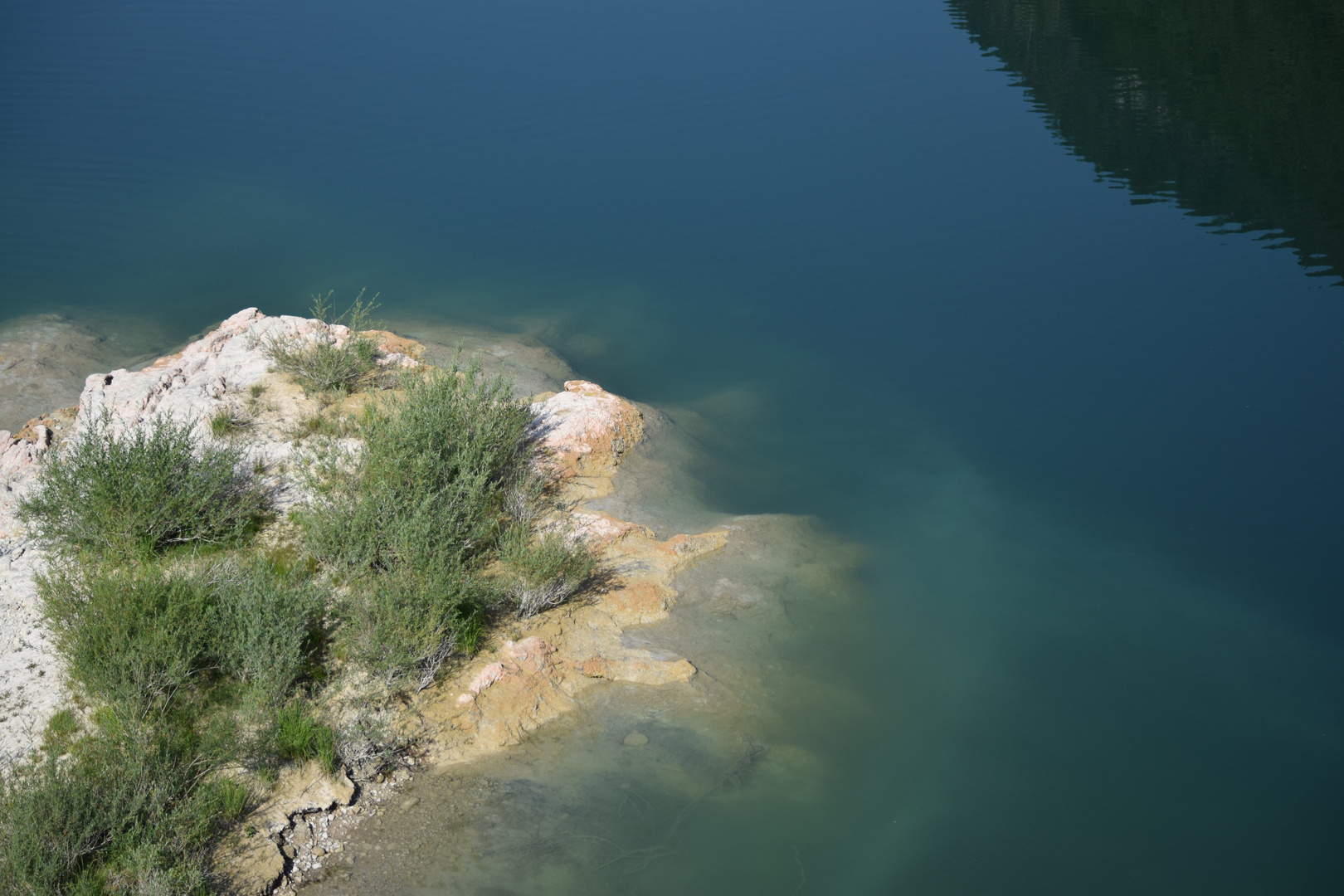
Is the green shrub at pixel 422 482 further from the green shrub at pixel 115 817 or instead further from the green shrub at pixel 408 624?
the green shrub at pixel 115 817

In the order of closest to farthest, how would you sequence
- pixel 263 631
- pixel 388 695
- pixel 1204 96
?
1. pixel 263 631
2. pixel 388 695
3. pixel 1204 96

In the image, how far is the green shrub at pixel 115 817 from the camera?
484cm

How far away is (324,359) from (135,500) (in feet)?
7.78

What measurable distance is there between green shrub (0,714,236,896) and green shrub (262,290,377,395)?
3791 mm

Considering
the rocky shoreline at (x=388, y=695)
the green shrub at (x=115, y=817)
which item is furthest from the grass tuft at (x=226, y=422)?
the green shrub at (x=115, y=817)

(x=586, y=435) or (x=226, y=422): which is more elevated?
(x=226, y=422)

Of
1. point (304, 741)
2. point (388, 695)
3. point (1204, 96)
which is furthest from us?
point (1204, 96)

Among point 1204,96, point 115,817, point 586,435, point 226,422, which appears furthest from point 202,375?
point 1204,96

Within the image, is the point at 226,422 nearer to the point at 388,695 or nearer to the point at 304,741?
the point at 388,695

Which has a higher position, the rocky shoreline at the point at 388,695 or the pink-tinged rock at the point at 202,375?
the pink-tinged rock at the point at 202,375

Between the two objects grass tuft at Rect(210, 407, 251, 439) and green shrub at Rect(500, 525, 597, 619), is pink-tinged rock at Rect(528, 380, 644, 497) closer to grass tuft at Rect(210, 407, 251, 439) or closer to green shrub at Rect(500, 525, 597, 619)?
green shrub at Rect(500, 525, 597, 619)

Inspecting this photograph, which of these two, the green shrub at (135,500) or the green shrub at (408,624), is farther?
the green shrub at (135,500)

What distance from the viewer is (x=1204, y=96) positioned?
18203mm

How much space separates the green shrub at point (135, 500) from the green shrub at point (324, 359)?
62.6 inches
